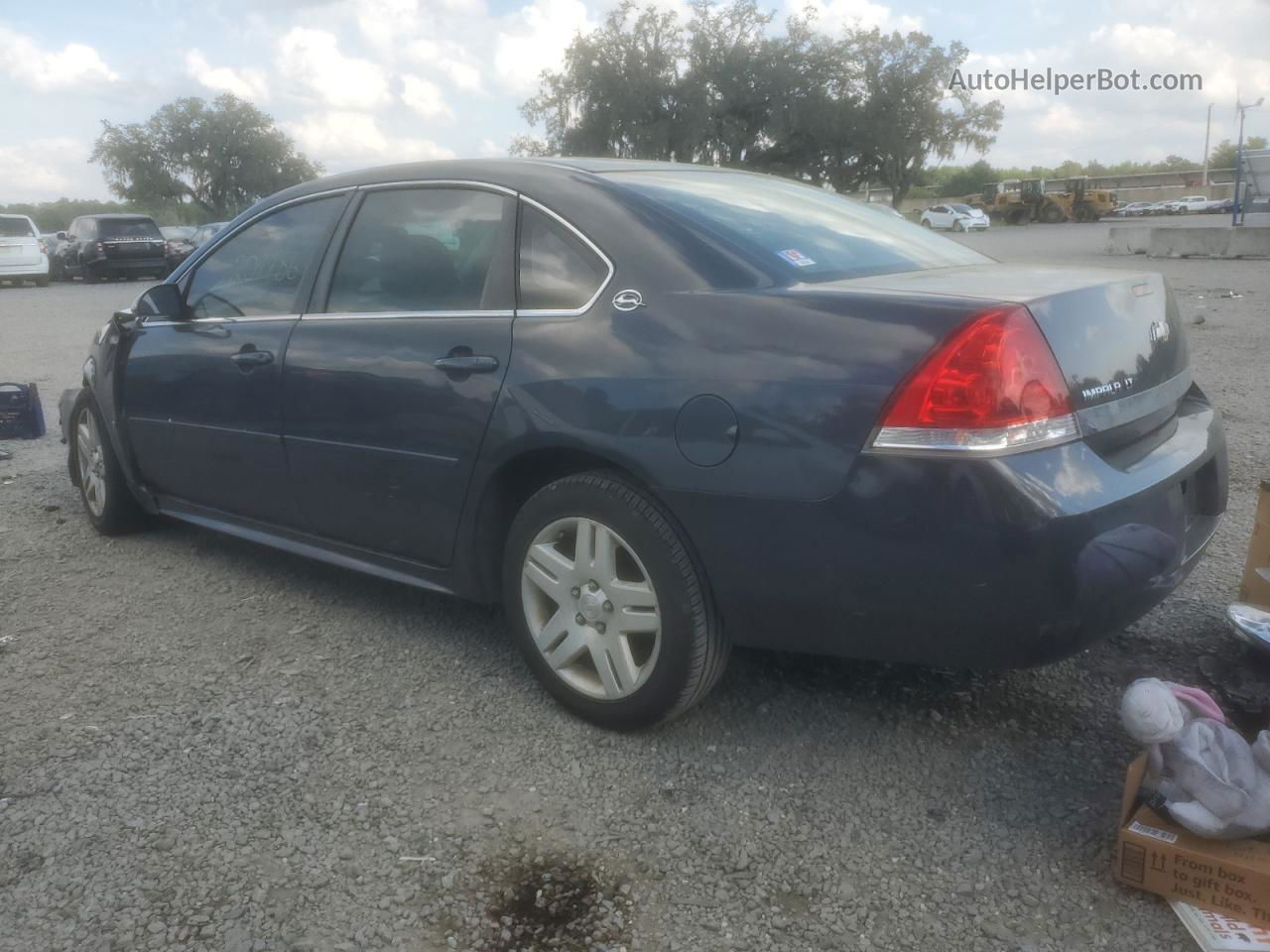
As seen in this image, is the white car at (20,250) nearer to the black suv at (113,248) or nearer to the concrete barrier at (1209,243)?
the black suv at (113,248)

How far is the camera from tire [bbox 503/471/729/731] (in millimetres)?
2738

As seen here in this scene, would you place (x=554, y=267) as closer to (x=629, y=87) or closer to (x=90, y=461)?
(x=90, y=461)

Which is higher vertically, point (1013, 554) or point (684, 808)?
point (1013, 554)

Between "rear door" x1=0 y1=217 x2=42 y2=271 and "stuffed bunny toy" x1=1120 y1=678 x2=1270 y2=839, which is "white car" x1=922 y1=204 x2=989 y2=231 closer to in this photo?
"rear door" x1=0 y1=217 x2=42 y2=271

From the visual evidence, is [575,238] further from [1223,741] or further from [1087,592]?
[1223,741]

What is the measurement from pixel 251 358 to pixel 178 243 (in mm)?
29127

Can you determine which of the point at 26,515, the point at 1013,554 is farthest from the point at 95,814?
the point at 26,515

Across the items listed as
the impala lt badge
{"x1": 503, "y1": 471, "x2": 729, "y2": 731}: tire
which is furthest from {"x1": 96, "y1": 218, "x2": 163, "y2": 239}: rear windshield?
the impala lt badge

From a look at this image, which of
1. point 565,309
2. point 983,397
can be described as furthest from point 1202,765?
point 565,309

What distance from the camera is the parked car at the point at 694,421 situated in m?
2.37

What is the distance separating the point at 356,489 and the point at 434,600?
737 mm

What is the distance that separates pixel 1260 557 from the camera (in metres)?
3.28

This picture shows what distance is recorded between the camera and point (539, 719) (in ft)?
10.2

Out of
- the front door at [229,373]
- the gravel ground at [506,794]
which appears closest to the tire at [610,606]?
the gravel ground at [506,794]
